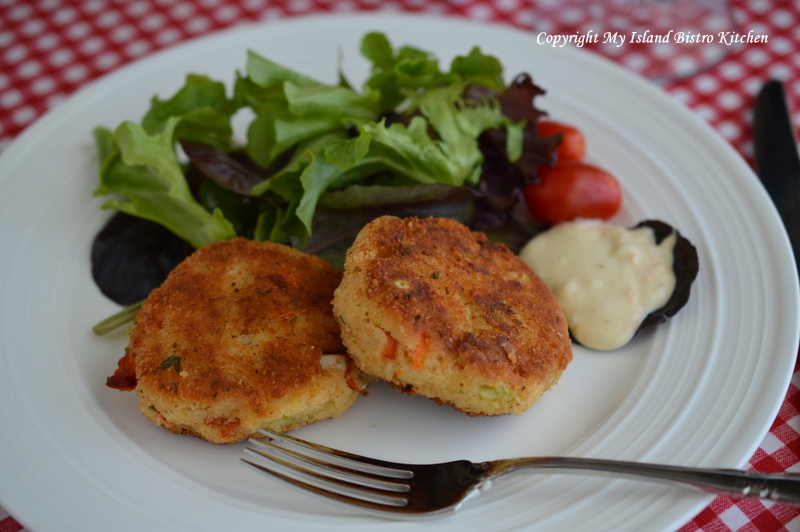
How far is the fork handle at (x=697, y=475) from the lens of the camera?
1.95 m

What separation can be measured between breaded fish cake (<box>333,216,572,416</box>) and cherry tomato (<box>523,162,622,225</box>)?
0.84 m

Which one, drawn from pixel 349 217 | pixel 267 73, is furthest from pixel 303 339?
pixel 267 73

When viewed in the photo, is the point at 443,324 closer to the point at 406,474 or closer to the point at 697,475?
the point at 406,474

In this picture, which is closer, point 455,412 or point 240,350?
point 240,350

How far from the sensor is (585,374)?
9.04ft

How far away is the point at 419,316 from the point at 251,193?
4.25 feet

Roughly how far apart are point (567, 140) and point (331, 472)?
215cm

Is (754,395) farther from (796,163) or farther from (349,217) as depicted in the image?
(349,217)

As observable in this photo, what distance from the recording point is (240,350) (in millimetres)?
2424

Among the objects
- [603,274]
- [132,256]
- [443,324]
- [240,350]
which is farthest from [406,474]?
[132,256]

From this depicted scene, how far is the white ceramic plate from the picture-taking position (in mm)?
2188

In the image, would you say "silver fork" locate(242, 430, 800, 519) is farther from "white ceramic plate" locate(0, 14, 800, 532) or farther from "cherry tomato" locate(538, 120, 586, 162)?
"cherry tomato" locate(538, 120, 586, 162)

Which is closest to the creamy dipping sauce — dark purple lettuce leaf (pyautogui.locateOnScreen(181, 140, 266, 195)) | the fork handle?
the fork handle

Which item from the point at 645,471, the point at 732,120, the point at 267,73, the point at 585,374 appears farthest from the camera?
the point at 732,120
